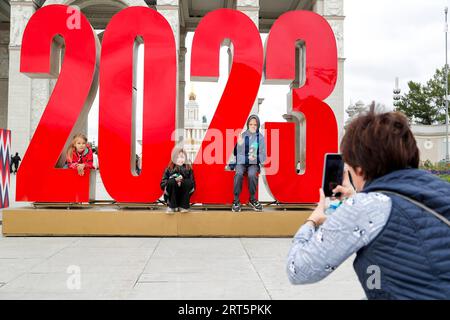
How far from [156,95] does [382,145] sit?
641cm

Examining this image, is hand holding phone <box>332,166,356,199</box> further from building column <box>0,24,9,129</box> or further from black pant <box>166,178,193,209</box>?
building column <box>0,24,9,129</box>

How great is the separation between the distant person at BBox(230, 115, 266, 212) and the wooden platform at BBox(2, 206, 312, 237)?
10.6 inches

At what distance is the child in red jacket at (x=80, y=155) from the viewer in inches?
293

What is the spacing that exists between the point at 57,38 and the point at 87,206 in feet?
9.48

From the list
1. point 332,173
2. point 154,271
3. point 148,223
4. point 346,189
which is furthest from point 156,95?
point 346,189

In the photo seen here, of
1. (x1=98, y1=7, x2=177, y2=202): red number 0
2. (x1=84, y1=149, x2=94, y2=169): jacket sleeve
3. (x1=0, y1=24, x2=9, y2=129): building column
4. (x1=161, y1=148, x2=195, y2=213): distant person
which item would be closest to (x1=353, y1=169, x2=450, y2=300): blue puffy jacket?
(x1=161, y1=148, x2=195, y2=213): distant person

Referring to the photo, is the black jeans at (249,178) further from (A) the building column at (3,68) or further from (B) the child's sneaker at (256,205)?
(A) the building column at (3,68)

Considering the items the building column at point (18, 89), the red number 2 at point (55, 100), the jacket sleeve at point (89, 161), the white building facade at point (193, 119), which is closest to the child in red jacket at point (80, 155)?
the jacket sleeve at point (89, 161)
